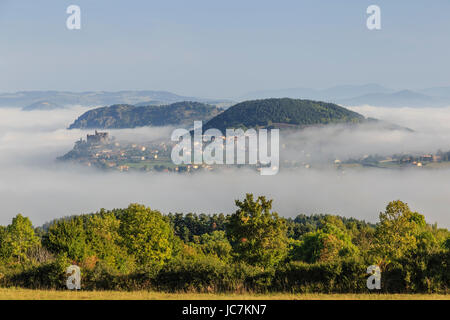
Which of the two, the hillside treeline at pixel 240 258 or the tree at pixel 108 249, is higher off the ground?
the hillside treeline at pixel 240 258

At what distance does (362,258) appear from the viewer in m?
25.4

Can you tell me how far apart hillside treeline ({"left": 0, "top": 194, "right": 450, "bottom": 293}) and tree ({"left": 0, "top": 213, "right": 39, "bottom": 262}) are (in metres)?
0.14

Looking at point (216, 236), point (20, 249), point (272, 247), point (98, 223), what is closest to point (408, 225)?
point (272, 247)

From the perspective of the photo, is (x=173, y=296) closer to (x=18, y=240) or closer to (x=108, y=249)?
(x=108, y=249)

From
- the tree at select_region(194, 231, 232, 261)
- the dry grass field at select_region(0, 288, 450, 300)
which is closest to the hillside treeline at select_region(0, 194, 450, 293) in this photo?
the dry grass field at select_region(0, 288, 450, 300)

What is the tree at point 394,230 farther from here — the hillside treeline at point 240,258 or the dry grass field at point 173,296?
the dry grass field at point 173,296

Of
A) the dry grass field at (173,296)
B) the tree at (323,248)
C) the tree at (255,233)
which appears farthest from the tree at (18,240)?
Answer: the dry grass field at (173,296)

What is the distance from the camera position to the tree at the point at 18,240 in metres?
72.5

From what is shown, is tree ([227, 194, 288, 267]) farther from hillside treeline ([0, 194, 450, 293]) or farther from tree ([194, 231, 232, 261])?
tree ([194, 231, 232, 261])

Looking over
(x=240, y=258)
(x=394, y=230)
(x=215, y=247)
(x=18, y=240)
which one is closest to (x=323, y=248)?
(x=394, y=230)

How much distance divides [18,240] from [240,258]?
144 ft

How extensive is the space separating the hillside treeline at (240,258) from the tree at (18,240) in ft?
0.47

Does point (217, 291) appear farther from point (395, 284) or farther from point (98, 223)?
point (98, 223)

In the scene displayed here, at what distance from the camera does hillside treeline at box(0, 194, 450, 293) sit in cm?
2441
